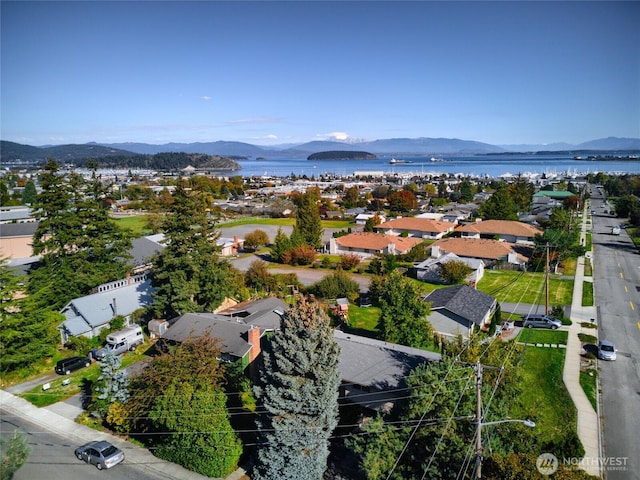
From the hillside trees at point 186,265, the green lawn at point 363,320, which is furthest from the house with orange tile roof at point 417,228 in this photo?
the hillside trees at point 186,265

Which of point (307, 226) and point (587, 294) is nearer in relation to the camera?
point (587, 294)

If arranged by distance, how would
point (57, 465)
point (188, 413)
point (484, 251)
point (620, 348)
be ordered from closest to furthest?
Result: point (188, 413)
point (57, 465)
point (620, 348)
point (484, 251)

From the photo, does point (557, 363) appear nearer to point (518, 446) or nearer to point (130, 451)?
point (518, 446)

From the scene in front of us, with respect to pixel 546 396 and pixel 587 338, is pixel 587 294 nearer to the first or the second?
pixel 587 338

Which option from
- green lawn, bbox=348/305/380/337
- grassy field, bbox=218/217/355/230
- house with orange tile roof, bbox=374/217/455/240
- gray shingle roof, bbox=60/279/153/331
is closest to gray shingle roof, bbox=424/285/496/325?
green lawn, bbox=348/305/380/337

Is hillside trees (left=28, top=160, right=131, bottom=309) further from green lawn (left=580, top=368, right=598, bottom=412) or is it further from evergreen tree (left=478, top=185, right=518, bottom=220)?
evergreen tree (left=478, top=185, right=518, bottom=220)

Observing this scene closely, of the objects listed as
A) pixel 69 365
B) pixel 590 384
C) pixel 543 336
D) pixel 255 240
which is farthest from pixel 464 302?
pixel 255 240

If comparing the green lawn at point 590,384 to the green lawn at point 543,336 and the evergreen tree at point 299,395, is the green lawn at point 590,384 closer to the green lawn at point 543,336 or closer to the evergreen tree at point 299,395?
the green lawn at point 543,336
